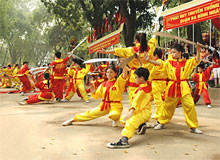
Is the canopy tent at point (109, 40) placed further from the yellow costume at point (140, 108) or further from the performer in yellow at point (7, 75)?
the performer in yellow at point (7, 75)

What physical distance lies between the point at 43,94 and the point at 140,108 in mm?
5708

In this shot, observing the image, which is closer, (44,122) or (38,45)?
(44,122)

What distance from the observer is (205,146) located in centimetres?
409

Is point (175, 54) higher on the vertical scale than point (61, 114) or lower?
higher

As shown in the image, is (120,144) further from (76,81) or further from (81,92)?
(76,81)

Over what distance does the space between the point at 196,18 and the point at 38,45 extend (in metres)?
41.7

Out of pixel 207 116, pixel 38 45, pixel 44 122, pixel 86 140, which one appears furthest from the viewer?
pixel 38 45

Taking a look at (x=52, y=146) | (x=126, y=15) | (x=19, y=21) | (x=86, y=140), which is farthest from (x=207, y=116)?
(x=19, y=21)

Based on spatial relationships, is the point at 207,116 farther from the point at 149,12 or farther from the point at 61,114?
the point at 149,12

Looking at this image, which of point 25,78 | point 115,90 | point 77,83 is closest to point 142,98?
point 115,90

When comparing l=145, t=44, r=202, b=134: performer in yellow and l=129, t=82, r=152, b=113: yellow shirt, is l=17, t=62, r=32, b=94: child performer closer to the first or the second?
l=145, t=44, r=202, b=134: performer in yellow

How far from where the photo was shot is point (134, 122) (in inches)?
171

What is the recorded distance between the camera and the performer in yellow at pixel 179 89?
4.98 meters

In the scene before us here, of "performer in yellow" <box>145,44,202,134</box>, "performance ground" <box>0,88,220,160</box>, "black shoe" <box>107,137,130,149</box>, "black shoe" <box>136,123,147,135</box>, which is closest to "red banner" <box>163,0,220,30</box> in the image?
"performance ground" <box>0,88,220,160</box>
